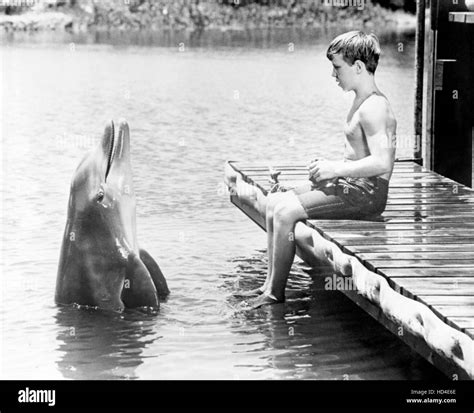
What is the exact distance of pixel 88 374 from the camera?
6.29m

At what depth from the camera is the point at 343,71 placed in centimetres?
652

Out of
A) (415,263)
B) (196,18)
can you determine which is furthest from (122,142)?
(196,18)

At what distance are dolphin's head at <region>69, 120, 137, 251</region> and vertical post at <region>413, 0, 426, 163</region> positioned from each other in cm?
282

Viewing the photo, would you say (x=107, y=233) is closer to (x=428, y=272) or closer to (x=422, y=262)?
(x=422, y=262)

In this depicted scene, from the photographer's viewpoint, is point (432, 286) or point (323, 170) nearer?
point (432, 286)

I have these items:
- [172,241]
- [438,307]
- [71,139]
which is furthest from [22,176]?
[438,307]

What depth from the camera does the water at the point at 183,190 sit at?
21.4ft

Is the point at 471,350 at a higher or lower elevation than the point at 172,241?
higher

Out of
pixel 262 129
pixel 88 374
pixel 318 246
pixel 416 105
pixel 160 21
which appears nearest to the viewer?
pixel 88 374

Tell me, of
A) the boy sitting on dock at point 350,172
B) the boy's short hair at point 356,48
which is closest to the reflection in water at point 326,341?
the boy sitting on dock at point 350,172

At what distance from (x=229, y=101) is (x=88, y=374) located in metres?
12.0

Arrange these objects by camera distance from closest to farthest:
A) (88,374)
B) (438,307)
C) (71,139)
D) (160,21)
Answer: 1. (438,307)
2. (88,374)
3. (71,139)
4. (160,21)

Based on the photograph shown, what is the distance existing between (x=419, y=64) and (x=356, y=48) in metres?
3.00
